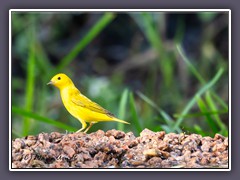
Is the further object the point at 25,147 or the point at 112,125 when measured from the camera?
the point at 112,125

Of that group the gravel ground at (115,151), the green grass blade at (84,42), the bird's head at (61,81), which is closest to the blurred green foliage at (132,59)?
the green grass blade at (84,42)

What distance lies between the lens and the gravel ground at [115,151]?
381 cm

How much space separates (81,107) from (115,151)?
12.3 inches

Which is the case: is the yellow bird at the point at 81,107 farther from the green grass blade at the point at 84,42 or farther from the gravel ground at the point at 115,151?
the green grass blade at the point at 84,42

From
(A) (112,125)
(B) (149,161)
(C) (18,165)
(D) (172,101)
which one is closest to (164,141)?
(B) (149,161)

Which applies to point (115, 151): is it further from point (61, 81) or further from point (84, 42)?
point (84, 42)

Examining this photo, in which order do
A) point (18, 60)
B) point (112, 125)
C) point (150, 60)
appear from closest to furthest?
point (112, 125) → point (18, 60) → point (150, 60)

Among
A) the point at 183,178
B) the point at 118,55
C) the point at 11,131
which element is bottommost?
the point at 183,178

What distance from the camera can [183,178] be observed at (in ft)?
12.8

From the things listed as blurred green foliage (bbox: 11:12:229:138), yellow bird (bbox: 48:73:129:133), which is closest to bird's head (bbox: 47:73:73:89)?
yellow bird (bbox: 48:73:129:133)

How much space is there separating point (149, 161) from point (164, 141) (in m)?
0.12

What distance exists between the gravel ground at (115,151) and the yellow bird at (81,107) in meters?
0.09

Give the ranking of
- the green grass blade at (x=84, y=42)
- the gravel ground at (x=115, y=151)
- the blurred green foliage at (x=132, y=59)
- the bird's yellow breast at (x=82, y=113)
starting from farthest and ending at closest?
the blurred green foliage at (x=132, y=59) < the green grass blade at (x=84, y=42) < the bird's yellow breast at (x=82, y=113) < the gravel ground at (x=115, y=151)
